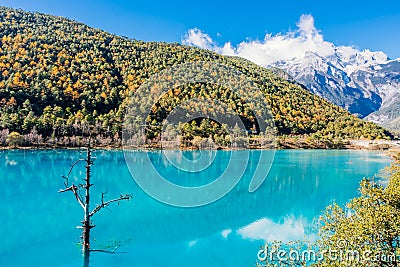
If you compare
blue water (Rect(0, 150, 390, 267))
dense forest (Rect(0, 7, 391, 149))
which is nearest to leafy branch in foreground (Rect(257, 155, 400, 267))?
blue water (Rect(0, 150, 390, 267))

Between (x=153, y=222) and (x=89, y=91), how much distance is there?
68.6m

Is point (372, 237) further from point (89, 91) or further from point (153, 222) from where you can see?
point (89, 91)

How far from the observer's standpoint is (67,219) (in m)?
17.5

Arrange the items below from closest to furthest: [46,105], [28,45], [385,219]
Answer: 1. [385,219]
2. [46,105]
3. [28,45]

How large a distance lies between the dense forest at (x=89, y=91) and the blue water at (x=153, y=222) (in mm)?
31265

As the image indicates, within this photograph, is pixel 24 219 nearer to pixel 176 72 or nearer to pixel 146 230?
pixel 146 230

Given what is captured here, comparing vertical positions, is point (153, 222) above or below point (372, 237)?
below

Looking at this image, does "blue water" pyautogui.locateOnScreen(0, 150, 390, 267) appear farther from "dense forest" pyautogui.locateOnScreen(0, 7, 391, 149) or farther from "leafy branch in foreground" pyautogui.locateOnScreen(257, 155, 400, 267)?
"dense forest" pyautogui.locateOnScreen(0, 7, 391, 149)

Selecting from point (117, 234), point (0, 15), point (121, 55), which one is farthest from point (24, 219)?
point (0, 15)

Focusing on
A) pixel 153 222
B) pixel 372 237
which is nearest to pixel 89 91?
pixel 153 222

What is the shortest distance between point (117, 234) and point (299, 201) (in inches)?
647

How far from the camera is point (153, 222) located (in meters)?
18.2

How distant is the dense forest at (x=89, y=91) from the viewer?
213ft

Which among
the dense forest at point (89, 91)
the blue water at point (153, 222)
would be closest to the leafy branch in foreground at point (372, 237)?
the blue water at point (153, 222)
